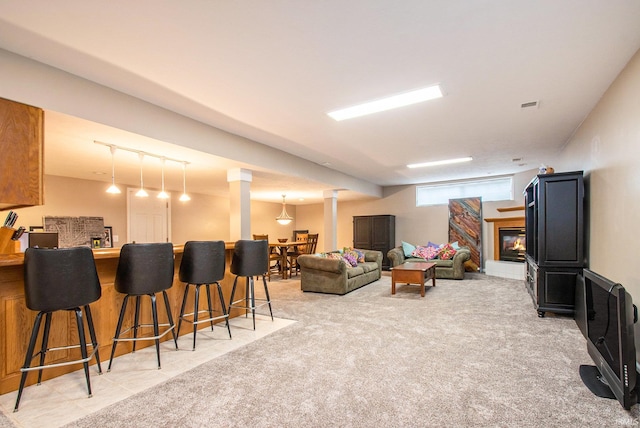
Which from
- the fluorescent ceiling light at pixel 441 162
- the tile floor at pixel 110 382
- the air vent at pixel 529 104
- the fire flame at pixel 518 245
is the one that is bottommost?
the tile floor at pixel 110 382

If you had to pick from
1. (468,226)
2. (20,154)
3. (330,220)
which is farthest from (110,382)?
(468,226)

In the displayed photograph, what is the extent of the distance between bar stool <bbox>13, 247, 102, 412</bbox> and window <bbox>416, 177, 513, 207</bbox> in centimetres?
811

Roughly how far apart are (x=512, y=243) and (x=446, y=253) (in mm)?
1537

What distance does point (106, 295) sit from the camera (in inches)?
110

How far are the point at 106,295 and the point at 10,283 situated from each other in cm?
67

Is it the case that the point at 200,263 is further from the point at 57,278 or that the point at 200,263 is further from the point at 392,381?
the point at 392,381

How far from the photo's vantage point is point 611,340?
194cm

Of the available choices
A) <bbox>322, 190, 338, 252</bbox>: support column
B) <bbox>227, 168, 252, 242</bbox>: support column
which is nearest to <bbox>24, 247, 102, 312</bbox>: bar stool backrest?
<bbox>227, 168, 252, 242</bbox>: support column

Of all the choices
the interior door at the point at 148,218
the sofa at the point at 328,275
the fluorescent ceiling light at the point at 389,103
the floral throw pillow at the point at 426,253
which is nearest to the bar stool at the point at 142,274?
the fluorescent ceiling light at the point at 389,103

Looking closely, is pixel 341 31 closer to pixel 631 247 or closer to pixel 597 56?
pixel 597 56

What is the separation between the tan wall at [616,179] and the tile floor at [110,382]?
349 centimetres

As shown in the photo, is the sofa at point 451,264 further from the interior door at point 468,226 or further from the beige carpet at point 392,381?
the beige carpet at point 392,381

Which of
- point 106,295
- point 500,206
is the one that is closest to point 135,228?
point 106,295

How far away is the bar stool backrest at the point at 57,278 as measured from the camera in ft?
6.70
